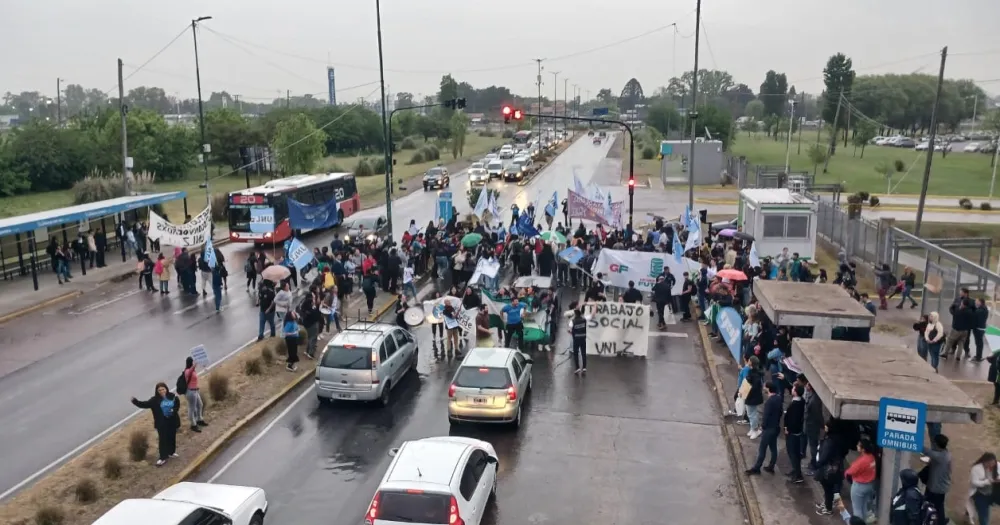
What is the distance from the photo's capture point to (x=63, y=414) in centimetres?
1638

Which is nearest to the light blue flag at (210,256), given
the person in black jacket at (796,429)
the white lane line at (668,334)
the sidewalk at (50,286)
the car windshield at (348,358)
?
A: the sidewalk at (50,286)

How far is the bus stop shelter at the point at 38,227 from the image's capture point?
28047mm

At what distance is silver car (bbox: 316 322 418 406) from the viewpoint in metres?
16.1

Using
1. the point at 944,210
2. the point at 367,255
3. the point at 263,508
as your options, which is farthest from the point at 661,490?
the point at 944,210

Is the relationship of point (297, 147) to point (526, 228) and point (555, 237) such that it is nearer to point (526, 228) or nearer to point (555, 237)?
point (526, 228)

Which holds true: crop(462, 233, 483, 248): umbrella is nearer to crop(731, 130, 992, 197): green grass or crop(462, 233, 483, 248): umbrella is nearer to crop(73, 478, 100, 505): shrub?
crop(73, 478, 100, 505): shrub

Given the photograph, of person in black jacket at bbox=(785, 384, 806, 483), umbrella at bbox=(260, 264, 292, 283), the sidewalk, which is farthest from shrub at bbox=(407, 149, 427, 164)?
person in black jacket at bbox=(785, 384, 806, 483)

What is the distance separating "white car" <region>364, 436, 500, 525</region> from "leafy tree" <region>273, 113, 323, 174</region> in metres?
53.8

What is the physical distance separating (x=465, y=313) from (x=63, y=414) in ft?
29.7

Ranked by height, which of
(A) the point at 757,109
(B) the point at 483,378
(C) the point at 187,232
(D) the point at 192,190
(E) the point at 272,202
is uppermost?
(A) the point at 757,109

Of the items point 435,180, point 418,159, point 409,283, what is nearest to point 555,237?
point 409,283

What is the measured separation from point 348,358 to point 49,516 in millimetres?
6126

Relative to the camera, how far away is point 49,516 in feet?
37.4

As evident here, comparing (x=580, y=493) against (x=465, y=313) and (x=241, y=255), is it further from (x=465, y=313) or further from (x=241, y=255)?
(x=241, y=255)
